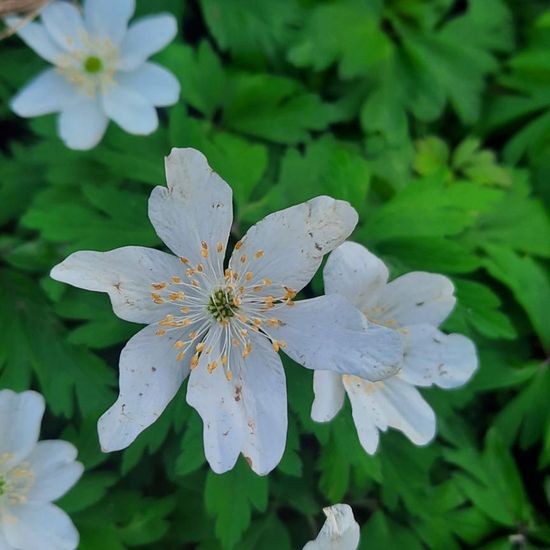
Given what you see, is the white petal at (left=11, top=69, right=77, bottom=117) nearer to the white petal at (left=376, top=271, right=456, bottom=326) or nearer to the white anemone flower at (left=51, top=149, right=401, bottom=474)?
the white anemone flower at (left=51, top=149, right=401, bottom=474)

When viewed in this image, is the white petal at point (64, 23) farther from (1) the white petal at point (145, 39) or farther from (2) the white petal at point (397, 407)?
(2) the white petal at point (397, 407)

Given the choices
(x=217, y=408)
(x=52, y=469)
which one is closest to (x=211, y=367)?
(x=217, y=408)

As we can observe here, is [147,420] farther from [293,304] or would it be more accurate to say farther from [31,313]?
[31,313]

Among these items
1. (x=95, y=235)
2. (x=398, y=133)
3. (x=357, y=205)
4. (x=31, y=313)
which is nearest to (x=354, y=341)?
(x=357, y=205)

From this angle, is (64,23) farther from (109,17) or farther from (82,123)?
(82,123)

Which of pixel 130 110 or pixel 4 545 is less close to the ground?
pixel 130 110

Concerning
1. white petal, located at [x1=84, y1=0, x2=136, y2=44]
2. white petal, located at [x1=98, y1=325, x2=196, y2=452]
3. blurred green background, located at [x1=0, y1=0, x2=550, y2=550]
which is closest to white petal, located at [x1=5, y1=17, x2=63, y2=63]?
white petal, located at [x1=84, y1=0, x2=136, y2=44]
